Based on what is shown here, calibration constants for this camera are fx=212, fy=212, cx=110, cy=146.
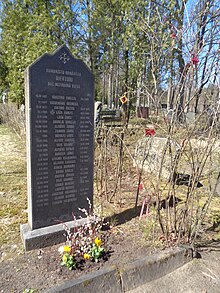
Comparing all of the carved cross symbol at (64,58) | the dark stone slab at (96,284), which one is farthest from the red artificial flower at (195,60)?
the dark stone slab at (96,284)

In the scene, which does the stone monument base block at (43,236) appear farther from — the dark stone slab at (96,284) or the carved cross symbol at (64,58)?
the carved cross symbol at (64,58)

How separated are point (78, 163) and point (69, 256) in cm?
100

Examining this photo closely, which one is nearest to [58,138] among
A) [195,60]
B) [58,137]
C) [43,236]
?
[58,137]

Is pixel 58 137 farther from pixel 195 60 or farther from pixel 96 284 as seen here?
pixel 195 60

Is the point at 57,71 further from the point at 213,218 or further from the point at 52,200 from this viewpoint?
the point at 213,218

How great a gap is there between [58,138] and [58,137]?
11 millimetres

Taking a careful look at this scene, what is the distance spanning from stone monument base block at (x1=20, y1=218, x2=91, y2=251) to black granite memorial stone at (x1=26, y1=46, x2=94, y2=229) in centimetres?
7

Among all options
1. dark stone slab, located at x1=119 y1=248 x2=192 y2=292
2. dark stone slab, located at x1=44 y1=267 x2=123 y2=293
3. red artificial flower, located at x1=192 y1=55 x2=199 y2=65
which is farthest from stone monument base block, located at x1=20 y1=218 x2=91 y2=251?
red artificial flower, located at x1=192 y1=55 x2=199 y2=65

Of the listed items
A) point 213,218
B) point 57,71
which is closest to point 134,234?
point 213,218

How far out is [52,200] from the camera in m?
2.43

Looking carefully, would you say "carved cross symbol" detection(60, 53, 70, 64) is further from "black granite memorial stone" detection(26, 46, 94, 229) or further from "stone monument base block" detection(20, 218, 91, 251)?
"stone monument base block" detection(20, 218, 91, 251)

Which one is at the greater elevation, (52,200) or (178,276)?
(52,200)

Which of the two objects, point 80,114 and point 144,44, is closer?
point 80,114

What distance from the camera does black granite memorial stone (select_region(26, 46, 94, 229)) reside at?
7.16ft
